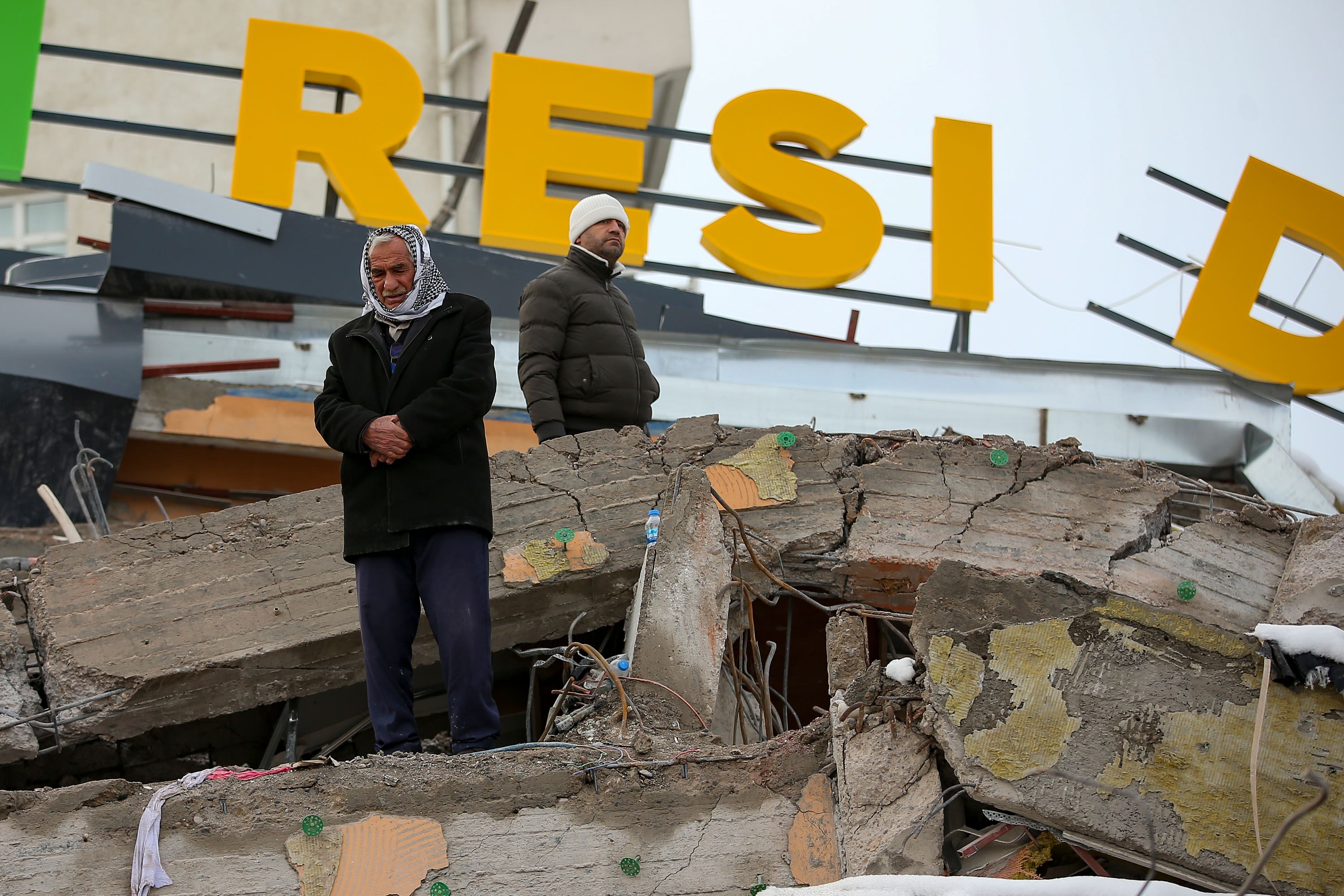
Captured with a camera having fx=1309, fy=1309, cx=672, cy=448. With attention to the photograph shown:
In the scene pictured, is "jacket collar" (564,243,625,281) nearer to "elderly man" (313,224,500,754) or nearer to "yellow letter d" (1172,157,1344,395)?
"elderly man" (313,224,500,754)

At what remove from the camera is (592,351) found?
5105 millimetres

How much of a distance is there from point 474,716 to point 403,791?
0.30 metres

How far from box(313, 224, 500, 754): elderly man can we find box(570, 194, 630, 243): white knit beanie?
1268mm

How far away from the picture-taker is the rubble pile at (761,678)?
343 centimetres

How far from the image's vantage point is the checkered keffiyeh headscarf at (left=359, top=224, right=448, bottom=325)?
405 centimetres

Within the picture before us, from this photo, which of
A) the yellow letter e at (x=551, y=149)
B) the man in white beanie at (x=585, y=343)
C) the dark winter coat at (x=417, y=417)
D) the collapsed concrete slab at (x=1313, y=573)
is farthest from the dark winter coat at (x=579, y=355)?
the yellow letter e at (x=551, y=149)

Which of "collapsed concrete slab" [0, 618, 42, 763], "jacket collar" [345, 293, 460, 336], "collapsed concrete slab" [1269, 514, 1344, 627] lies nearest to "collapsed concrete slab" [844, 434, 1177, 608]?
"collapsed concrete slab" [1269, 514, 1344, 627]

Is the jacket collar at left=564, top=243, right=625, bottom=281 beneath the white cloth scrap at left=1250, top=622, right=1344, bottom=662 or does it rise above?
above

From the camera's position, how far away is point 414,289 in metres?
4.05

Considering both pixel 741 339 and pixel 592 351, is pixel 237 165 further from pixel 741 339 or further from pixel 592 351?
pixel 592 351

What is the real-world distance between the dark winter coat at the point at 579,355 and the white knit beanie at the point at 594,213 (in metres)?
0.09

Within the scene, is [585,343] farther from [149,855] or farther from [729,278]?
[729,278]

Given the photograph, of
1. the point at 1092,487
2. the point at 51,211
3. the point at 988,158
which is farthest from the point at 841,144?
the point at 51,211

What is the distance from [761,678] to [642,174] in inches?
248
